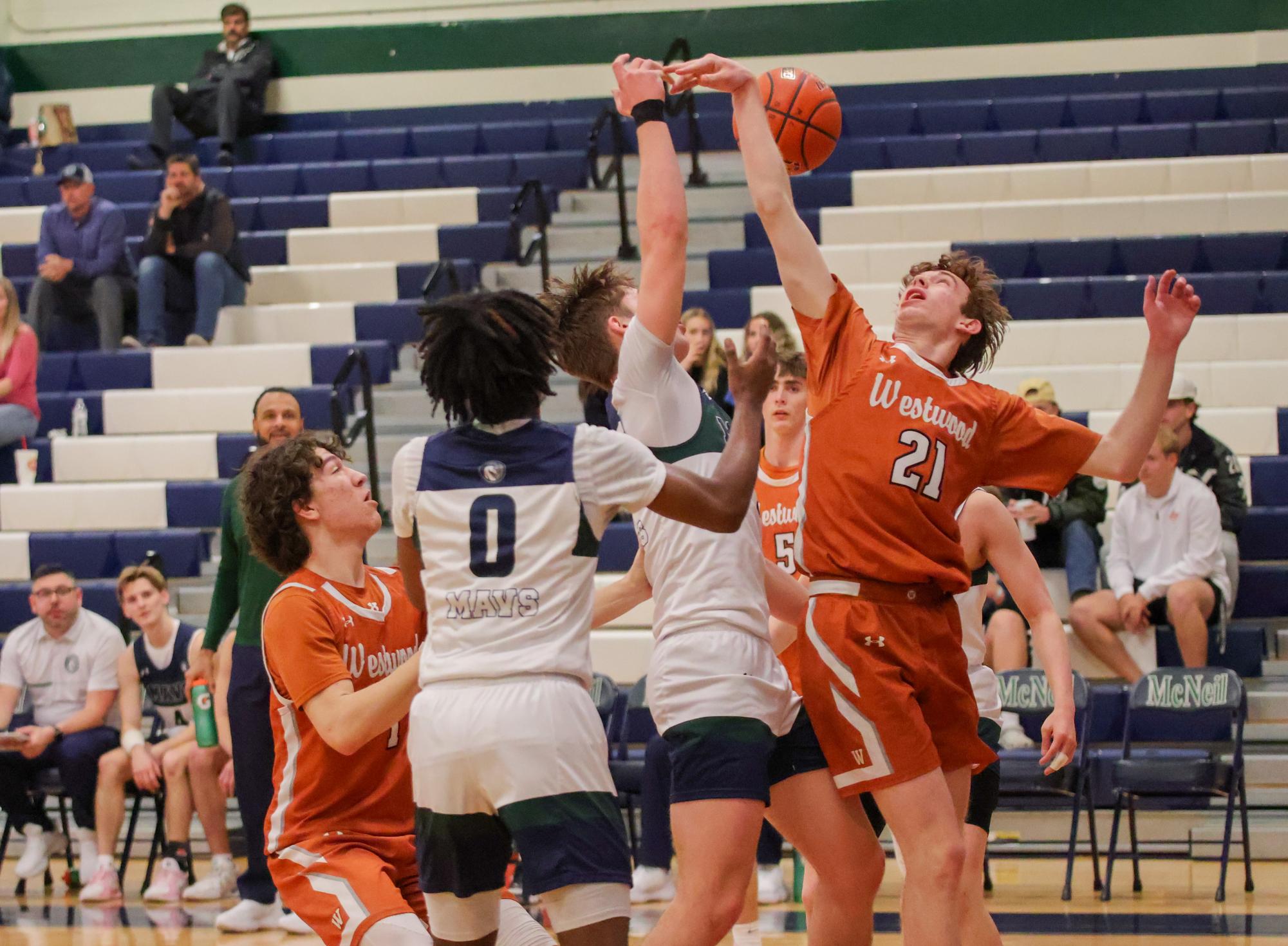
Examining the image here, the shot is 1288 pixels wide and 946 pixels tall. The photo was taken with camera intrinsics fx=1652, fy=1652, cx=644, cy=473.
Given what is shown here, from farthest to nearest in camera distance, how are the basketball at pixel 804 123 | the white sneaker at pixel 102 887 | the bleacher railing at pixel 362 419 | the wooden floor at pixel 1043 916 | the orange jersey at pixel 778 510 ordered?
the bleacher railing at pixel 362 419 → the white sneaker at pixel 102 887 → the wooden floor at pixel 1043 916 → the orange jersey at pixel 778 510 → the basketball at pixel 804 123

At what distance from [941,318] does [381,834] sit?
1639mm

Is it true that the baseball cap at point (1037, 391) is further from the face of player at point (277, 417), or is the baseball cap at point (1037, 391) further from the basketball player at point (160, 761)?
the basketball player at point (160, 761)

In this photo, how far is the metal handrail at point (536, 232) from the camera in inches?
366

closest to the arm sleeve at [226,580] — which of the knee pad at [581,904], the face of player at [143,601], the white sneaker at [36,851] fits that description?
the face of player at [143,601]

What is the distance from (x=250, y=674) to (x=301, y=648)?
2.50 meters

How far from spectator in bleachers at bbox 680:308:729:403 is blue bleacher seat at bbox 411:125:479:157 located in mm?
4570

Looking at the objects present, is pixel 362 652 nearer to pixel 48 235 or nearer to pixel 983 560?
pixel 983 560

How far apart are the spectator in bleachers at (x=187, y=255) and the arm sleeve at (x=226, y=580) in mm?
4394

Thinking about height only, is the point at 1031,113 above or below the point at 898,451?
above

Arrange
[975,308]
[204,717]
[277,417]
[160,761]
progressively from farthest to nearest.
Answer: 1. [160,761]
2. [204,717]
3. [277,417]
4. [975,308]

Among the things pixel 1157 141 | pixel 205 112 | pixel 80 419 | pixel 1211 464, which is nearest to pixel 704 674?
pixel 1211 464

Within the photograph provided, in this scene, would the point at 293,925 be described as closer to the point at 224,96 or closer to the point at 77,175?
the point at 77,175

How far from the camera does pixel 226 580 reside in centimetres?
596

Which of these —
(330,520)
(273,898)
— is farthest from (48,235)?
(330,520)
